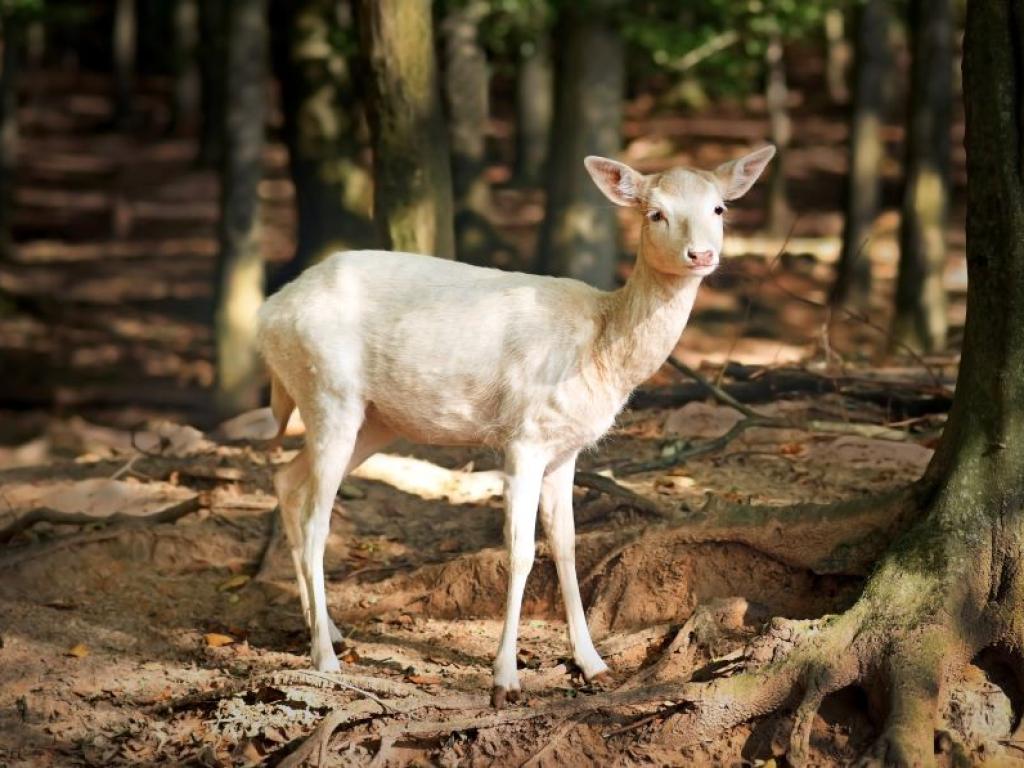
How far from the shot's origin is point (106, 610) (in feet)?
25.8

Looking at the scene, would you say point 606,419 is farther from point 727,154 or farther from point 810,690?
point 727,154

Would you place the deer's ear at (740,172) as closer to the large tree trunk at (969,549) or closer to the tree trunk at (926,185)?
the large tree trunk at (969,549)

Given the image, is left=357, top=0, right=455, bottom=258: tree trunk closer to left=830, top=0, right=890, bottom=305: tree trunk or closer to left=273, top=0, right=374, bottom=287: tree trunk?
left=273, top=0, right=374, bottom=287: tree trunk

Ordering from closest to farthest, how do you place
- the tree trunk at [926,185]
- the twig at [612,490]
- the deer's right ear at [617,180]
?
the deer's right ear at [617,180], the twig at [612,490], the tree trunk at [926,185]

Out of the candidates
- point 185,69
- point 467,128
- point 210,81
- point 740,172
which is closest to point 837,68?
point 185,69

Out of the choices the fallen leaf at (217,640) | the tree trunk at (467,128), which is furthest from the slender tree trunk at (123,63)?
the fallen leaf at (217,640)

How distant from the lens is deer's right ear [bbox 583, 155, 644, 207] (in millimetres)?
6555

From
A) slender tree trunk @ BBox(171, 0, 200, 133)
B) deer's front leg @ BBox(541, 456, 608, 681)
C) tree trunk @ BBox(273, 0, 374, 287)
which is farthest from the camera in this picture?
slender tree trunk @ BBox(171, 0, 200, 133)

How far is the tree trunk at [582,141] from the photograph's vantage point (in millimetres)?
16500

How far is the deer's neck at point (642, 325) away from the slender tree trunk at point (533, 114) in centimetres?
1918

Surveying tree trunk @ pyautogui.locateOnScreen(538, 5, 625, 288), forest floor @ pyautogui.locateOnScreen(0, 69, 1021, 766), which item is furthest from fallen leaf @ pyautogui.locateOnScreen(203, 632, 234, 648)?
tree trunk @ pyautogui.locateOnScreen(538, 5, 625, 288)

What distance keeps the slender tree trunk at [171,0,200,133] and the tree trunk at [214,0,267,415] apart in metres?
16.1

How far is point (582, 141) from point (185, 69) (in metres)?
23.7

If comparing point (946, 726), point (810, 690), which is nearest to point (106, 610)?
point (810, 690)
